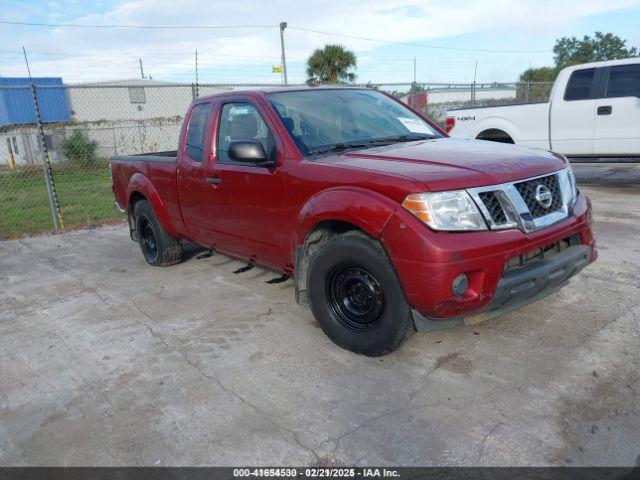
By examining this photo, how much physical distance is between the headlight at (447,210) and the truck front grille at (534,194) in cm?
40

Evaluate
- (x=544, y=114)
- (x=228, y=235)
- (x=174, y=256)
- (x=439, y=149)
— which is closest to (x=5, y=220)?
(x=174, y=256)

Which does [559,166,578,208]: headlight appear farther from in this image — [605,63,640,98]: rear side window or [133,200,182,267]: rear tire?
[605,63,640,98]: rear side window

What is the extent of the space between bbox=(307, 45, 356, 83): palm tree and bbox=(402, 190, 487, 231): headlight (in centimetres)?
1919

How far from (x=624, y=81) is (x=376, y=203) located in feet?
24.1

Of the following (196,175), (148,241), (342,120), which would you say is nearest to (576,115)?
(342,120)

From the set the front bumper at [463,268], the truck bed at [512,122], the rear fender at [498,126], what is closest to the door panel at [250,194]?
the front bumper at [463,268]

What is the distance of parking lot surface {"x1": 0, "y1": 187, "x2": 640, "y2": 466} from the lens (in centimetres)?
268

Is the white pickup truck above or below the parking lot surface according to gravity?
above

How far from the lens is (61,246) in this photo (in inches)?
299

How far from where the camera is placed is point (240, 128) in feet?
14.9

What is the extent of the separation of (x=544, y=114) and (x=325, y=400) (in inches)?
309

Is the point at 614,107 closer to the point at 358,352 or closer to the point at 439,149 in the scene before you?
the point at 439,149

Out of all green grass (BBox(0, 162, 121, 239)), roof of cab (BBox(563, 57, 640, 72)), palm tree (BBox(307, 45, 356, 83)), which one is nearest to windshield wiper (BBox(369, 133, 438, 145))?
roof of cab (BBox(563, 57, 640, 72))

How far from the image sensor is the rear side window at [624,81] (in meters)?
8.40
